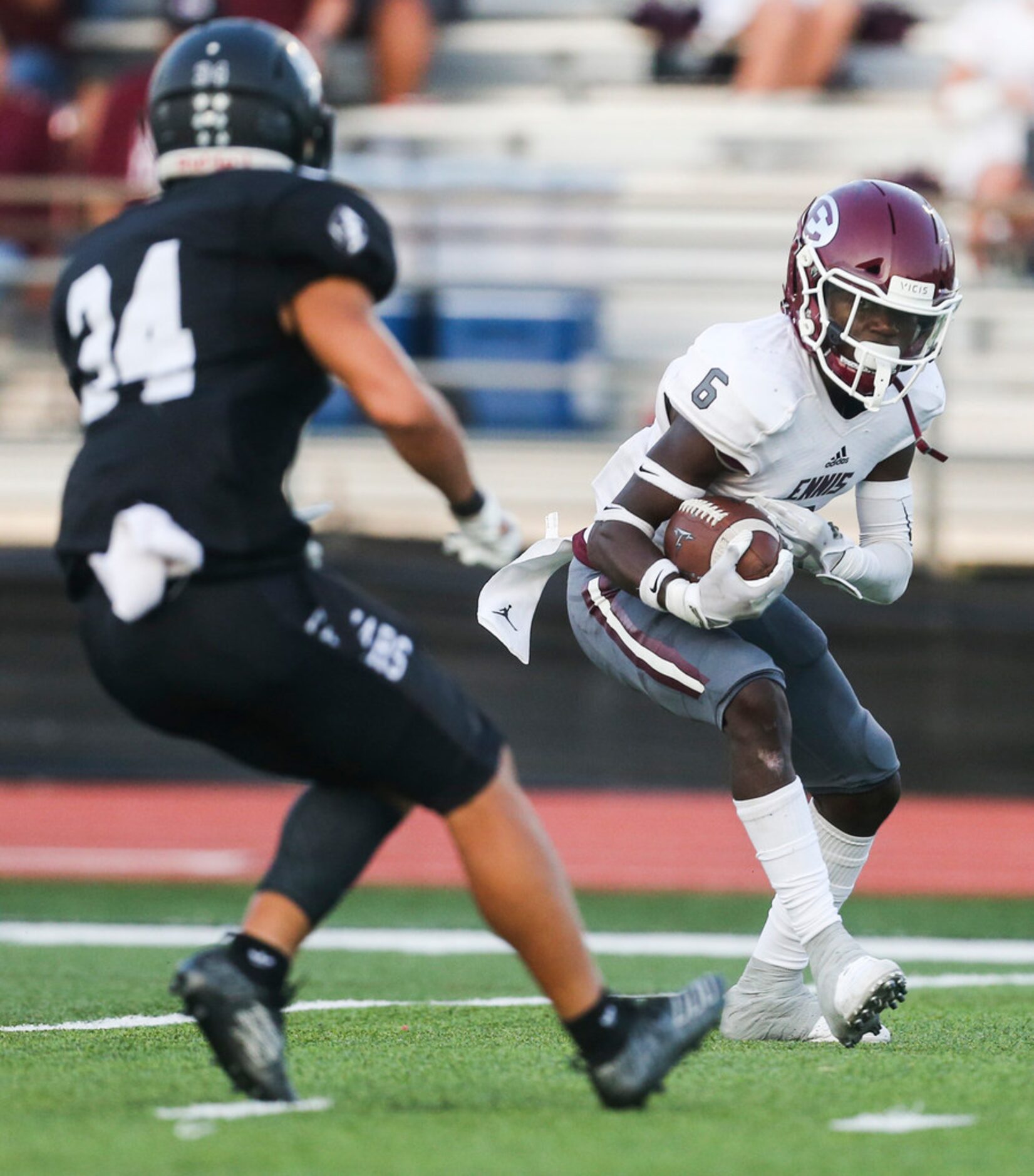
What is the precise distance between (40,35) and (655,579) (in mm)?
9815

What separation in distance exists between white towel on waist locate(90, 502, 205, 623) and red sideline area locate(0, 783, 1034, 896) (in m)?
4.64

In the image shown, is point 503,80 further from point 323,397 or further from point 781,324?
point 323,397

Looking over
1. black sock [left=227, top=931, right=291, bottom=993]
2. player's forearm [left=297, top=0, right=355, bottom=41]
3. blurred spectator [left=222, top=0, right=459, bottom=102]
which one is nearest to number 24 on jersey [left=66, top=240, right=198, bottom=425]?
black sock [left=227, top=931, right=291, bottom=993]

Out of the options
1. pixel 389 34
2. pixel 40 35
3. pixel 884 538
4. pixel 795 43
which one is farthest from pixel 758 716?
pixel 40 35

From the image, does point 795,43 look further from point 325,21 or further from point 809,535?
point 809,535

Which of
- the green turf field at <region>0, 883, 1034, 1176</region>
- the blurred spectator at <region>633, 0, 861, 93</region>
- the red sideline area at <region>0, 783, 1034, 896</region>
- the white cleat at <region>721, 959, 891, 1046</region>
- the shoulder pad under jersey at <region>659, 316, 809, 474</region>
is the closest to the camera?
the green turf field at <region>0, 883, 1034, 1176</region>

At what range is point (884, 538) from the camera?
3922mm

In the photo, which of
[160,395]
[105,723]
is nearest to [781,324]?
[160,395]

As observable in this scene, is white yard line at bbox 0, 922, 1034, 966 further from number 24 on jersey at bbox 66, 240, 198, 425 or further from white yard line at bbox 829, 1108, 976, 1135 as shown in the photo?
number 24 on jersey at bbox 66, 240, 198, 425

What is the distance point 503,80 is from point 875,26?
2.31m

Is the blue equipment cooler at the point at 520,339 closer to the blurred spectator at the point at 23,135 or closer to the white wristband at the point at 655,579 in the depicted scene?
the blurred spectator at the point at 23,135

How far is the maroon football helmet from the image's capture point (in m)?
3.58

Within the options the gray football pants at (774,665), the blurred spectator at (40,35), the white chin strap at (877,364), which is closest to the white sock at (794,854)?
the gray football pants at (774,665)

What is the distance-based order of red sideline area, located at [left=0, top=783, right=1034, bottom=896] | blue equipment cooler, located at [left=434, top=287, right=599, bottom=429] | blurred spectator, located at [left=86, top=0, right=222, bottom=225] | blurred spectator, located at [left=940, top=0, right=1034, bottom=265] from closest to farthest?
red sideline area, located at [left=0, top=783, right=1034, bottom=896] → blue equipment cooler, located at [left=434, top=287, right=599, bottom=429] → blurred spectator, located at [left=940, top=0, right=1034, bottom=265] → blurred spectator, located at [left=86, top=0, right=222, bottom=225]
